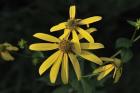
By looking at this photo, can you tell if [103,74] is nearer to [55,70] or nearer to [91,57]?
[91,57]

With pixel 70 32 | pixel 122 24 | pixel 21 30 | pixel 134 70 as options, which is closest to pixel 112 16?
pixel 122 24

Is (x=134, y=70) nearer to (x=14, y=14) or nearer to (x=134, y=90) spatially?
(x=134, y=90)

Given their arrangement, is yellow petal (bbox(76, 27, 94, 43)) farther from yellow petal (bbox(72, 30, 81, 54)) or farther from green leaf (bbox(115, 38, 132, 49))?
green leaf (bbox(115, 38, 132, 49))

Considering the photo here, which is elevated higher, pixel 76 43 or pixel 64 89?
pixel 76 43

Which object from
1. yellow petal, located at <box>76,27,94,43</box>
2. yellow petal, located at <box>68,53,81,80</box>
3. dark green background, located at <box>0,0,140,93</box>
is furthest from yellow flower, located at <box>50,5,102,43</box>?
dark green background, located at <box>0,0,140,93</box>

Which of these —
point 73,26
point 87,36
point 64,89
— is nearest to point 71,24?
point 73,26

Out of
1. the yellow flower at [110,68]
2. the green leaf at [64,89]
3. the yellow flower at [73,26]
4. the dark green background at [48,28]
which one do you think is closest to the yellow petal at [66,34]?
the yellow flower at [73,26]

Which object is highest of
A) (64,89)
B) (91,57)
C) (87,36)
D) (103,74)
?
(87,36)
